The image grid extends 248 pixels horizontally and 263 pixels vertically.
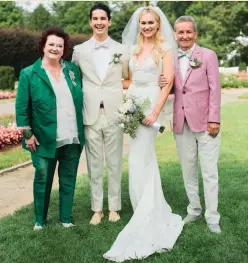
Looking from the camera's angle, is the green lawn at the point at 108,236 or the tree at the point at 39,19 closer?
the green lawn at the point at 108,236

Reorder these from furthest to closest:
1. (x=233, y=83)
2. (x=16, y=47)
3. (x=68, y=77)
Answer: (x=16, y=47) → (x=233, y=83) → (x=68, y=77)

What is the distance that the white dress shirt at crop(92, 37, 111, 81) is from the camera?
461 centimetres

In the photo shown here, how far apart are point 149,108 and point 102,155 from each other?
0.79 metres

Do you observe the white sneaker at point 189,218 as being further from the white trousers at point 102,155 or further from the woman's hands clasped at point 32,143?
the woman's hands clasped at point 32,143

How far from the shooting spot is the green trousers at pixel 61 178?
177 inches

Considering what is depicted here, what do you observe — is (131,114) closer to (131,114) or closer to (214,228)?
(131,114)

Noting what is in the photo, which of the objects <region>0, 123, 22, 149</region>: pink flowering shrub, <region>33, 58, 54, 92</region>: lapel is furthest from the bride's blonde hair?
<region>0, 123, 22, 149</region>: pink flowering shrub

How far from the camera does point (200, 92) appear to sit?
4.34 m

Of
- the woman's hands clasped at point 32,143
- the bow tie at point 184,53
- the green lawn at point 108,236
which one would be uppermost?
the bow tie at point 184,53

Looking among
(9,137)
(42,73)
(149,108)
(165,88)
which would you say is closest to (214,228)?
(149,108)

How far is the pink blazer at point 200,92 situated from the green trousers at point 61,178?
3.84 feet

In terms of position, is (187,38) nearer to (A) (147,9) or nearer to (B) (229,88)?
(A) (147,9)

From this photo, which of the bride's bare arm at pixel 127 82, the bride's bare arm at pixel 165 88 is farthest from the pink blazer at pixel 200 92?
the bride's bare arm at pixel 127 82

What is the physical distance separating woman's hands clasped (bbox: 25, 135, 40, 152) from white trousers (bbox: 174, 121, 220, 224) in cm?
143
